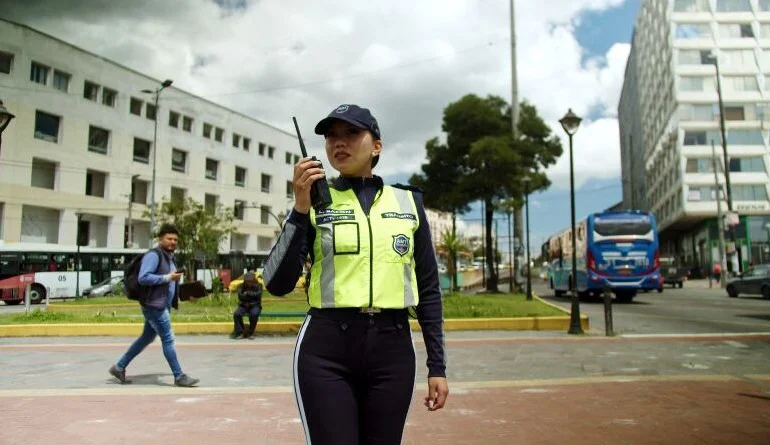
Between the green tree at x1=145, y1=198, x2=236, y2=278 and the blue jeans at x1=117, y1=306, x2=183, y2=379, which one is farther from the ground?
the green tree at x1=145, y1=198, x2=236, y2=278

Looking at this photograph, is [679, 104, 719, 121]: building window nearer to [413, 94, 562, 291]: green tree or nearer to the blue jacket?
[413, 94, 562, 291]: green tree

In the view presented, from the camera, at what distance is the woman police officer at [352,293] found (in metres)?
1.97

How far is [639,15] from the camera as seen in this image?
216ft

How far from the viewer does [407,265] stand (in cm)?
216

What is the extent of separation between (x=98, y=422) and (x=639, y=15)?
241 ft

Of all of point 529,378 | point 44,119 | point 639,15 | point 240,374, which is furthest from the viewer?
point 639,15

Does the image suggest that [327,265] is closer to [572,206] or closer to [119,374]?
[119,374]

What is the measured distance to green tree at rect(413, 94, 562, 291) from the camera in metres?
26.6

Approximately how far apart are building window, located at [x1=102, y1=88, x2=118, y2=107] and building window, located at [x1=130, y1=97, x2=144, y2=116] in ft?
5.62

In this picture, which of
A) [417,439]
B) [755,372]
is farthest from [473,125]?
[417,439]

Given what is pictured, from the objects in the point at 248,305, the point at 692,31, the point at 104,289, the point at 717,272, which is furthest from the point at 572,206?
the point at 692,31

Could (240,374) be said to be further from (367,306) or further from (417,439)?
(367,306)

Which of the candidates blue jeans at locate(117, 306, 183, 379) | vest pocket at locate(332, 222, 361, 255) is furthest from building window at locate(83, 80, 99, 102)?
vest pocket at locate(332, 222, 361, 255)

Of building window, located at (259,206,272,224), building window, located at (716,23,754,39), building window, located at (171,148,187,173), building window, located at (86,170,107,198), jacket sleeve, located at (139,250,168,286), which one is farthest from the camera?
building window, located at (259,206,272,224)
